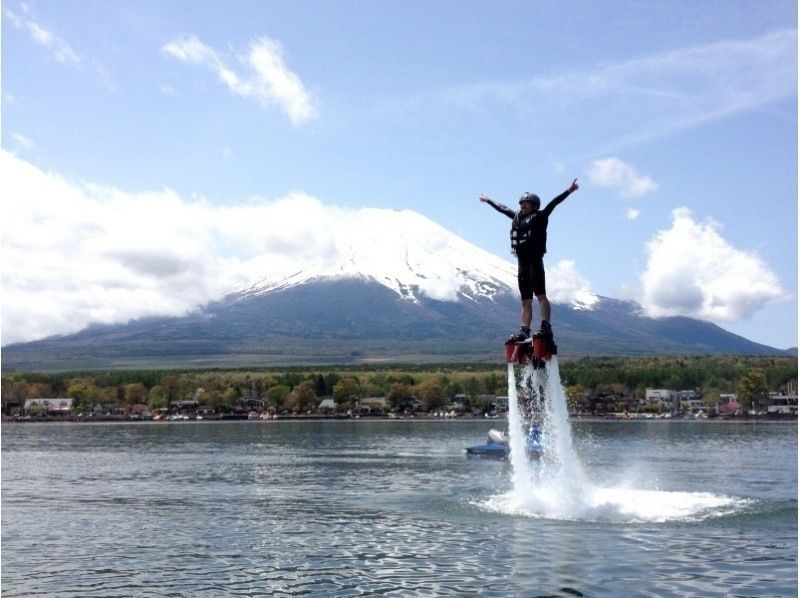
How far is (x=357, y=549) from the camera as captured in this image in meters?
29.0

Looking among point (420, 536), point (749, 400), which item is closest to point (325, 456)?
point (420, 536)

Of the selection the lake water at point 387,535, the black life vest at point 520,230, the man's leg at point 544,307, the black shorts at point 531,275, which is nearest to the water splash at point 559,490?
the lake water at point 387,535

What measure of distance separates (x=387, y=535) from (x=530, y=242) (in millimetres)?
11843

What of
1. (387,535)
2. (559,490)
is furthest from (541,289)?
(559,490)

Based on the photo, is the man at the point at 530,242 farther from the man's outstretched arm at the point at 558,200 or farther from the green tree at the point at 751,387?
the green tree at the point at 751,387

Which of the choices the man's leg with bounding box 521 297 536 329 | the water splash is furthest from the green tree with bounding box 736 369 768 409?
the man's leg with bounding box 521 297 536 329

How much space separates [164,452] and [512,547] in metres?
61.8

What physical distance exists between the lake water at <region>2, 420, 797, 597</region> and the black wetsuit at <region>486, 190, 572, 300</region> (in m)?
7.32

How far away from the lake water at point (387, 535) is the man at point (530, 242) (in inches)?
269

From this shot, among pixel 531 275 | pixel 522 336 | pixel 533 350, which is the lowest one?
pixel 533 350

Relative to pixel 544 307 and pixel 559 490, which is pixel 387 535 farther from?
pixel 544 307

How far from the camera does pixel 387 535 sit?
31.8m

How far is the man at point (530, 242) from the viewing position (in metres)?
25.0

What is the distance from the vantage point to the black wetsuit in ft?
82.1
